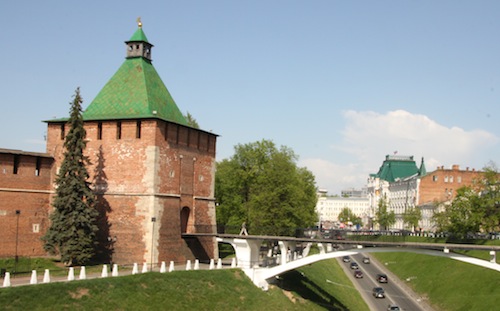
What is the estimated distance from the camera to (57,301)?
23.1 m

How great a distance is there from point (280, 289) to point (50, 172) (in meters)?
14.4

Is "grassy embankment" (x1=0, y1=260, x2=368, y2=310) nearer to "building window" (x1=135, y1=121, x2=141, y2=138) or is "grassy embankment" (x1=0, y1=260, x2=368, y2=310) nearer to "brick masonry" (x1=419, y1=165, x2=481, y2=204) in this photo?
"building window" (x1=135, y1=121, x2=141, y2=138)

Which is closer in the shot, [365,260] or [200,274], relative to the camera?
[200,274]

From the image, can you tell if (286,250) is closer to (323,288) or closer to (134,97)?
(323,288)

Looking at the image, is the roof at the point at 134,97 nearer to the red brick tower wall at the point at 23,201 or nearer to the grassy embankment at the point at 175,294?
the red brick tower wall at the point at 23,201

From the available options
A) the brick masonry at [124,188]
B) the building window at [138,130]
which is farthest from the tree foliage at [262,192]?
the building window at [138,130]

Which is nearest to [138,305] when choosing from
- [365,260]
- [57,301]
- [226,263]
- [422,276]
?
[57,301]

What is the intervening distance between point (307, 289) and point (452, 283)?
12.0 metres

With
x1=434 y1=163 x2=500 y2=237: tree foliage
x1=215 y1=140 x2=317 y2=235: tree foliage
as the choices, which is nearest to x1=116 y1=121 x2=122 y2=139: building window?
x1=215 y1=140 x2=317 y2=235: tree foliage

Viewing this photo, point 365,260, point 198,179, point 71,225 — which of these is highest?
point 198,179

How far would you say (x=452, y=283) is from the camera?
1725 inches

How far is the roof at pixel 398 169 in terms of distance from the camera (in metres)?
118

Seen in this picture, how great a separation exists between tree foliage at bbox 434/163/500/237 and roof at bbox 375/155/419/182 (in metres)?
62.2

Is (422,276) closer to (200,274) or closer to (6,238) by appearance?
(200,274)
